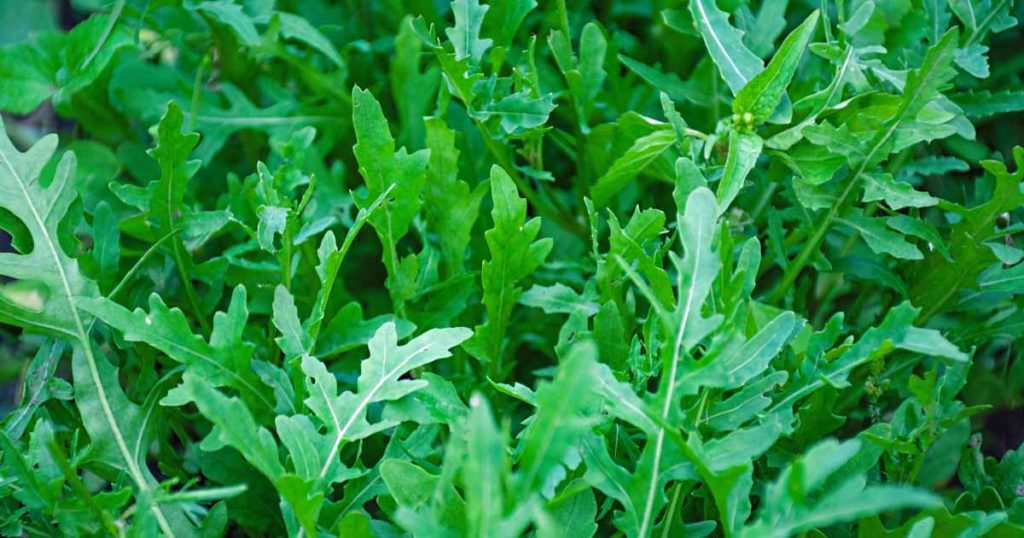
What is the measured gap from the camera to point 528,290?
2.86 ft

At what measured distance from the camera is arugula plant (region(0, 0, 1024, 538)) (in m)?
0.65

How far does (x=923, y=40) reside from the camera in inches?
42.9

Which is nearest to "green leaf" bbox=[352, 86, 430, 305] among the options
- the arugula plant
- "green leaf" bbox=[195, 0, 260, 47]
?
the arugula plant

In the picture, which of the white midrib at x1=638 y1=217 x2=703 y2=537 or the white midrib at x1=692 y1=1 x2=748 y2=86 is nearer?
the white midrib at x1=638 y1=217 x2=703 y2=537

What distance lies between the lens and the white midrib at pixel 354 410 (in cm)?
69

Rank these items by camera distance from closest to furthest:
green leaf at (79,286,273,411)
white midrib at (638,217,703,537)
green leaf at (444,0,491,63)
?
white midrib at (638,217,703,537) < green leaf at (79,286,273,411) < green leaf at (444,0,491,63)

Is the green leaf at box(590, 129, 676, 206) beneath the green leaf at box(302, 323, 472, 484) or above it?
above

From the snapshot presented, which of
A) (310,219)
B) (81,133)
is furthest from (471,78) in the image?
(81,133)

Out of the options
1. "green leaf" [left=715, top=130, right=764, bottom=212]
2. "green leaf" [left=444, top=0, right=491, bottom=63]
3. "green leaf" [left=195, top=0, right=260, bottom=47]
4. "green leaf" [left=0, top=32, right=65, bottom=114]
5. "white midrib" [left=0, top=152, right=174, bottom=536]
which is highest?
"green leaf" [left=444, top=0, right=491, bottom=63]

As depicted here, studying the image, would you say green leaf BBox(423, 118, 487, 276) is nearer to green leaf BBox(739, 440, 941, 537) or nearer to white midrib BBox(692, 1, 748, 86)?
white midrib BBox(692, 1, 748, 86)

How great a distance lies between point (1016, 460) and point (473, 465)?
0.52m

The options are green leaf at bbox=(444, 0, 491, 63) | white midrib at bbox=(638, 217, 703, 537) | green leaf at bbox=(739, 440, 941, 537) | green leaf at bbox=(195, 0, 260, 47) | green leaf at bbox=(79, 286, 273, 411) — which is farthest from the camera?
green leaf at bbox=(195, 0, 260, 47)

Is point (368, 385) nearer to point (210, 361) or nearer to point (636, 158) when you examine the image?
point (210, 361)

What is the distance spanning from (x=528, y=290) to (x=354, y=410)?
22cm
